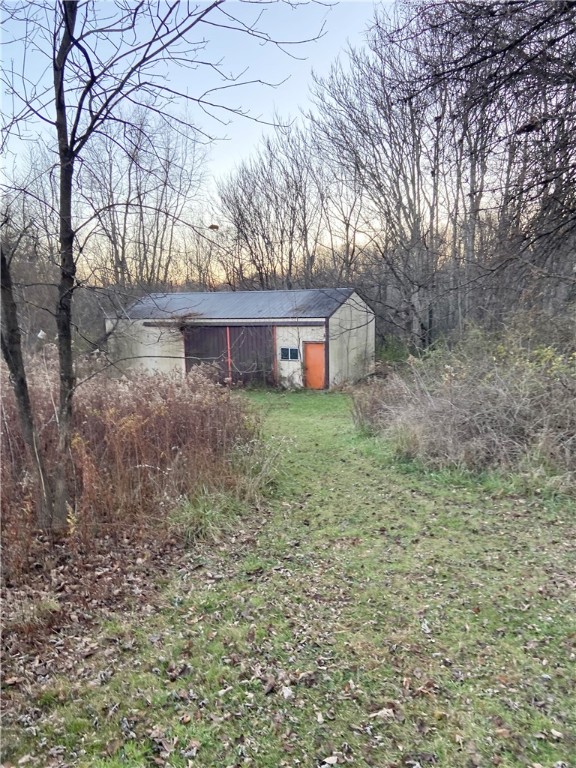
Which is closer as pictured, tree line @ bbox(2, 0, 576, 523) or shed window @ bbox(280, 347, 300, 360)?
tree line @ bbox(2, 0, 576, 523)

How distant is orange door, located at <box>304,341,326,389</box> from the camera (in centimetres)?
1711

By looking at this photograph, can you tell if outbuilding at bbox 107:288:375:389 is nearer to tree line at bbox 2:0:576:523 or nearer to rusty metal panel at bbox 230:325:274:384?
rusty metal panel at bbox 230:325:274:384

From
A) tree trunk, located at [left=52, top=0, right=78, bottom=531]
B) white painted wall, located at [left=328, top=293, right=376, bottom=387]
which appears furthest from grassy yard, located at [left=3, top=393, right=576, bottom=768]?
white painted wall, located at [left=328, top=293, right=376, bottom=387]

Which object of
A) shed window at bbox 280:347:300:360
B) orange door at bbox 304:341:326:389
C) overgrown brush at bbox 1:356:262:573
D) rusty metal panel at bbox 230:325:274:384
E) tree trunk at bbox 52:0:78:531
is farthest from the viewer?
rusty metal panel at bbox 230:325:274:384

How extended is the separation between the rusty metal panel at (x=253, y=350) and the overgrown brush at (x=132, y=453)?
32.8ft

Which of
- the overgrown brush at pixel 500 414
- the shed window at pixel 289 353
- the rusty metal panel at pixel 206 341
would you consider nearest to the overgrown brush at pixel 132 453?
the overgrown brush at pixel 500 414

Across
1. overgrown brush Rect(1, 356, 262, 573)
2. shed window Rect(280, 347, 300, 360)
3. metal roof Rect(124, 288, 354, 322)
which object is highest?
metal roof Rect(124, 288, 354, 322)

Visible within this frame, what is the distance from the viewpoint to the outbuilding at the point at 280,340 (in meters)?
17.1

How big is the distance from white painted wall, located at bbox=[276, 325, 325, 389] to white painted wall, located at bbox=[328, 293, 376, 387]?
846mm

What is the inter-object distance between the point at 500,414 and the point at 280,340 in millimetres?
11659

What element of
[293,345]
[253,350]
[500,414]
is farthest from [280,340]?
[500,414]

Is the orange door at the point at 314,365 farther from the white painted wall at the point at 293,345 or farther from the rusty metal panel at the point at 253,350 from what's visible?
the rusty metal panel at the point at 253,350

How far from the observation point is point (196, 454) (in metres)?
5.96

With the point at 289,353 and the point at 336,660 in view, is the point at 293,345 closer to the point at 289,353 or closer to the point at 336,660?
the point at 289,353
